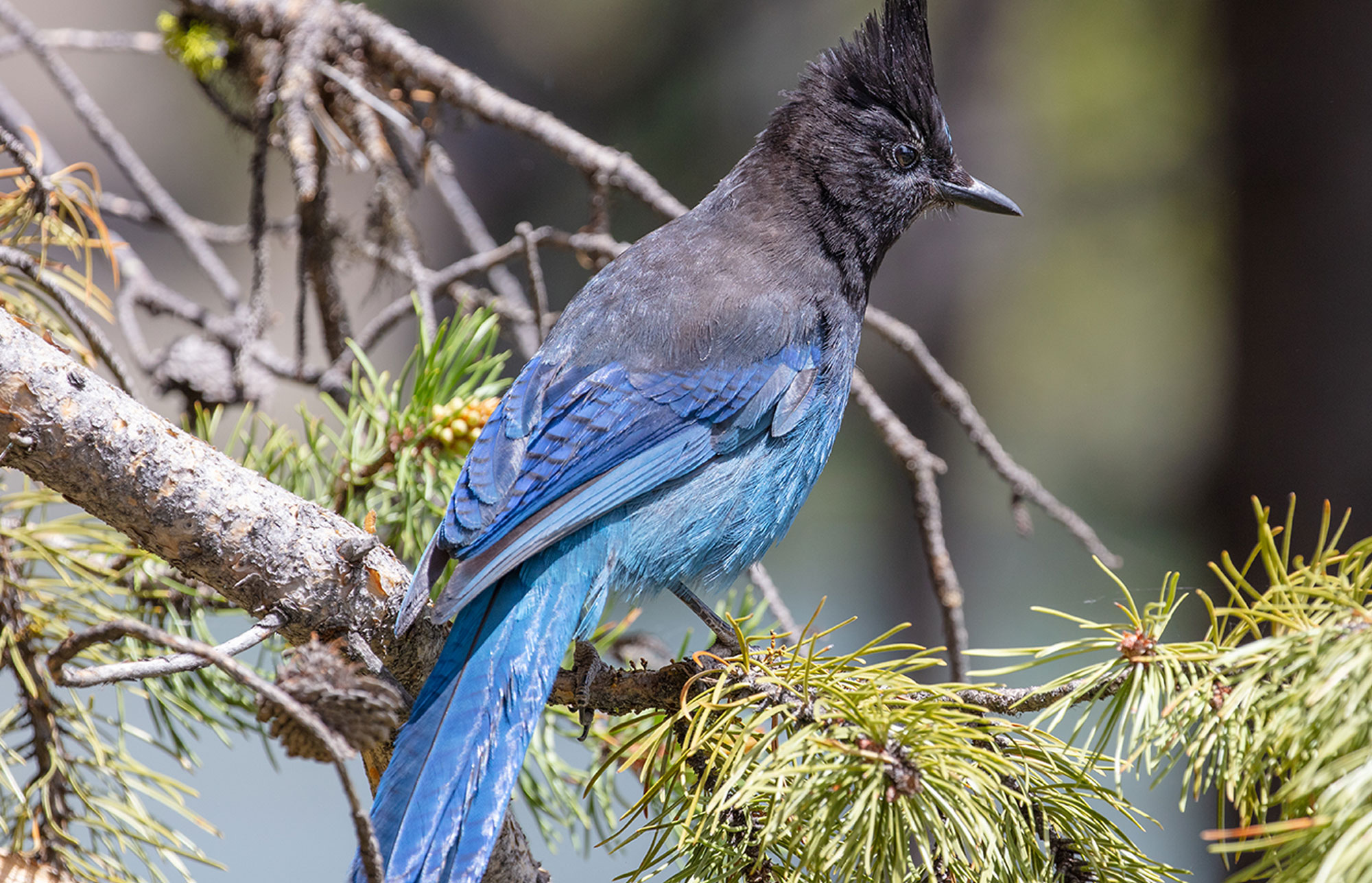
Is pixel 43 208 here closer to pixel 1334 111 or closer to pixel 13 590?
pixel 13 590

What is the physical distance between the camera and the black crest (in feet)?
5.67

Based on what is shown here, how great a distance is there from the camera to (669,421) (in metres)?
1.45

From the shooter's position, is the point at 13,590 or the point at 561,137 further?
the point at 561,137

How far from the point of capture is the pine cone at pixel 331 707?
658 mm

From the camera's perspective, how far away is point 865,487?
14.0 ft

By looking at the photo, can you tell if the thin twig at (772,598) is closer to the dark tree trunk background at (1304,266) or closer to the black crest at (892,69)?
the black crest at (892,69)

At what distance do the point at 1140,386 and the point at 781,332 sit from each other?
3288mm

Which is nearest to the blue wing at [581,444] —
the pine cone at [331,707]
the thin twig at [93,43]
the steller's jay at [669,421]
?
the steller's jay at [669,421]

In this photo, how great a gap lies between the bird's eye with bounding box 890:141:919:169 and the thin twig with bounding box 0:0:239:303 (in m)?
1.26

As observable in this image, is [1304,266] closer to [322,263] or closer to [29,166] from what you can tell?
[322,263]

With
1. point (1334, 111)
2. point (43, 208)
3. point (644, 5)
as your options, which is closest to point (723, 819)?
point (43, 208)

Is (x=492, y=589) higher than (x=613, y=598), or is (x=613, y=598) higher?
(x=613, y=598)

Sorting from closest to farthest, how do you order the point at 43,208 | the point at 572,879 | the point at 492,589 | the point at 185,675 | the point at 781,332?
the point at 492,589, the point at 43,208, the point at 185,675, the point at 781,332, the point at 572,879

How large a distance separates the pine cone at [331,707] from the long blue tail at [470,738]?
0.96 ft
